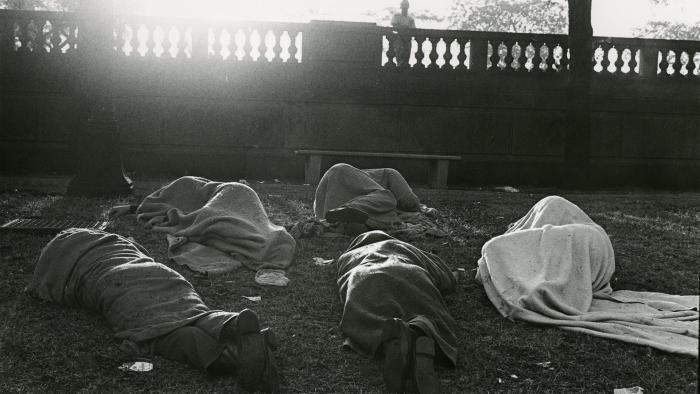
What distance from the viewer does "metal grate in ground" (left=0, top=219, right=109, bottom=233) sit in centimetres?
746

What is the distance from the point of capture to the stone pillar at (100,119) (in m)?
10.1

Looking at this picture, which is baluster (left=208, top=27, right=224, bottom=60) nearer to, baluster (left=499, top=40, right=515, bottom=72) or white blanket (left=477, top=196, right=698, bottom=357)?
baluster (left=499, top=40, right=515, bottom=72)

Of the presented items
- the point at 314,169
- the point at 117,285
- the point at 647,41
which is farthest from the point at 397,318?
the point at 647,41

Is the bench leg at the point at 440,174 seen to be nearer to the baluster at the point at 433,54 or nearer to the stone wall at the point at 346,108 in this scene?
the stone wall at the point at 346,108

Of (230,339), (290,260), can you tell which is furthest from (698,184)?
(230,339)

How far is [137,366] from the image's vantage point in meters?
4.18

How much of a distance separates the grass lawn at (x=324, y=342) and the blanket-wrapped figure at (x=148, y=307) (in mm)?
100

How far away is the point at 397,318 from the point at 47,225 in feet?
15.2

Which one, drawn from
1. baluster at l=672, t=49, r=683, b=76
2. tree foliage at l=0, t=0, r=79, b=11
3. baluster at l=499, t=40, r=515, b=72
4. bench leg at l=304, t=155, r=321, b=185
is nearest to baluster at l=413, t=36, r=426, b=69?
baluster at l=499, t=40, r=515, b=72

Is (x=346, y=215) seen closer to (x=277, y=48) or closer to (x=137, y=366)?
(x=137, y=366)

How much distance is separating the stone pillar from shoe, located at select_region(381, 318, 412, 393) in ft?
22.1

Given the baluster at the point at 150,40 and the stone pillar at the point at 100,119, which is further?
the baluster at the point at 150,40

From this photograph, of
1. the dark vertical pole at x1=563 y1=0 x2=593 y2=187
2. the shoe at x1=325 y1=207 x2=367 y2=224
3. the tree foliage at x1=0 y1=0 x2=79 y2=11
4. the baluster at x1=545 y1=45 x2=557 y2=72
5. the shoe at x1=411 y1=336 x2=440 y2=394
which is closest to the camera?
the shoe at x1=411 y1=336 x2=440 y2=394

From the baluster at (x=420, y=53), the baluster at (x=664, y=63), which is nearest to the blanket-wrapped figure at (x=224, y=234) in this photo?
the baluster at (x=420, y=53)
